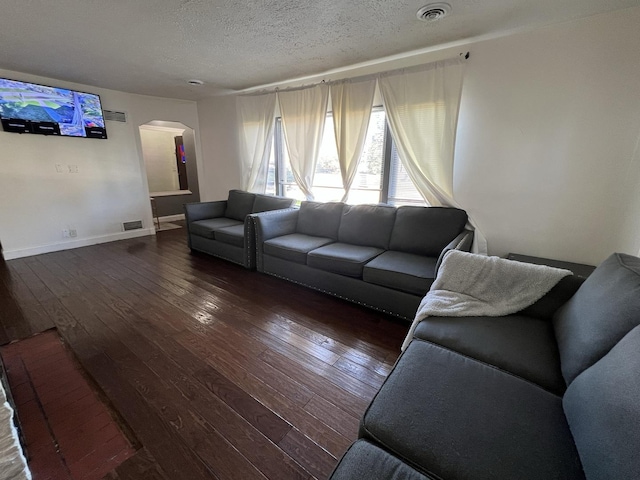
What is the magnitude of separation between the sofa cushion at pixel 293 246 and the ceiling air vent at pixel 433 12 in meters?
2.10

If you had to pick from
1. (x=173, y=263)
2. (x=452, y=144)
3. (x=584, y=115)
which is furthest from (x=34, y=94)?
(x=584, y=115)

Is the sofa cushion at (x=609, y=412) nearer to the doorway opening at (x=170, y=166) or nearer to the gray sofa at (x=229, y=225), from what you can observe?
the gray sofa at (x=229, y=225)

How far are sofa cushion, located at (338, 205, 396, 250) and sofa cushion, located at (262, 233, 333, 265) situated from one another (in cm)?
24

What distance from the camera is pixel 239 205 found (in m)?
4.18

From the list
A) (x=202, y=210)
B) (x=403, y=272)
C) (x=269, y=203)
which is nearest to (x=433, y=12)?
(x=403, y=272)

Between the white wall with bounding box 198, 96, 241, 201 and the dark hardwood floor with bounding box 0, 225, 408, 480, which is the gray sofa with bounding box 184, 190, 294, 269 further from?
the white wall with bounding box 198, 96, 241, 201

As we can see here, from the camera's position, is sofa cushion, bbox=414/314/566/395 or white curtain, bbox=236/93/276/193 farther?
white curtain, bbox=236/93/276/193

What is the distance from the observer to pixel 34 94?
3.47 metres

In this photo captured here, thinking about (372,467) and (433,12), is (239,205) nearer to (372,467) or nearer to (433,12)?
(433,12)

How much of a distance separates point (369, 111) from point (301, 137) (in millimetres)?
1016

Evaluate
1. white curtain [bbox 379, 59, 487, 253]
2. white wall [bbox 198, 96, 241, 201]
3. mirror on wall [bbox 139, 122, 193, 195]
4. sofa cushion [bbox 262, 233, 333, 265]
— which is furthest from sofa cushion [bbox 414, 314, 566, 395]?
mirror on wall [bbox 139, 122, 193, 195]

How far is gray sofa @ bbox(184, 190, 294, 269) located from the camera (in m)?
3.33

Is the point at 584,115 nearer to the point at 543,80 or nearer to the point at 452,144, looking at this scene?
the point at 543,80

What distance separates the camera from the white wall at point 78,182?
357 cm
